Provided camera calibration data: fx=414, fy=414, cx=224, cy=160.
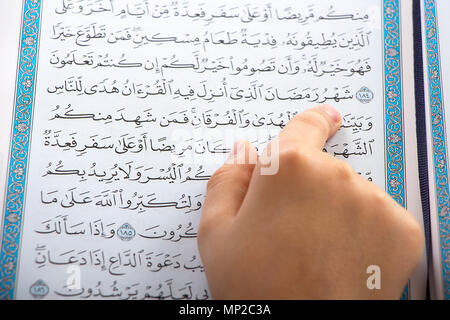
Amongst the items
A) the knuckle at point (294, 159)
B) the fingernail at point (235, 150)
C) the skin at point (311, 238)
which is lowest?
the skin at point (311, 238)

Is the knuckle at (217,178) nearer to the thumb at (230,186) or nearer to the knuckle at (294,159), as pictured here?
the thumb at (230,186)

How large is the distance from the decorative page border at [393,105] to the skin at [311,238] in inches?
6.8

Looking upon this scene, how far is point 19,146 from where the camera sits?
3.11ft

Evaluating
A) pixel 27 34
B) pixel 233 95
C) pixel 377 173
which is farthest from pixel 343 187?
pixel 27 34

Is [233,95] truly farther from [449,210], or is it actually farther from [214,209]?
[449,210]

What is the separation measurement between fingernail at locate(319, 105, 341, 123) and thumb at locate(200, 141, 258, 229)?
19 cm

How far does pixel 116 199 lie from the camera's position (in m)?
0.94

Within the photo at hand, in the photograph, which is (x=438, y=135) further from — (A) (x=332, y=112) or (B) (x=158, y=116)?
(B) (x=158, y=116)

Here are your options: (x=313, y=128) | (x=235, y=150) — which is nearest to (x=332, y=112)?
(x=313, y=128)

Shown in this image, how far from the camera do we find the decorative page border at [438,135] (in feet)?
2.99

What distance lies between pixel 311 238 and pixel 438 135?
439mm

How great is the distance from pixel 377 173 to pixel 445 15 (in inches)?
16.8

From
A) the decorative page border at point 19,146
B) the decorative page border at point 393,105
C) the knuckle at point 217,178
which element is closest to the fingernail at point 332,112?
the decorative page border at point 393,105
